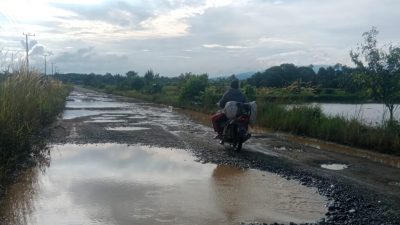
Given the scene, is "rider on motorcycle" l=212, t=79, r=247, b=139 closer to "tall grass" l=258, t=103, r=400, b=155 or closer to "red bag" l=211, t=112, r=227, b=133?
"red bag" l=211, t=112, r=227, b=133

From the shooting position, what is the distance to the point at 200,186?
800 cm

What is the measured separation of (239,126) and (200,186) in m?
3.83

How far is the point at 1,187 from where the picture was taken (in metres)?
7.38

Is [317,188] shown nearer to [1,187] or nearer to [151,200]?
[151,200]

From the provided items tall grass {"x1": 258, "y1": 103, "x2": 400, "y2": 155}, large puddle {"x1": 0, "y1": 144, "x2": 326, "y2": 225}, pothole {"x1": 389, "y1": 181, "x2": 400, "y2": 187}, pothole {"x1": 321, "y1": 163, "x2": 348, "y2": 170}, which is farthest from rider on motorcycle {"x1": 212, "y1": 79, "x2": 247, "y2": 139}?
pothole {"x1": 389, "y1": 181, "x2": 400, "y2": 187}

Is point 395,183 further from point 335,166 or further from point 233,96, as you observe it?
point 233,96

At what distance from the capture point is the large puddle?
20.2 feet

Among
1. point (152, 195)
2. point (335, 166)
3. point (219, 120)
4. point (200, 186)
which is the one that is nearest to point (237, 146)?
point (219, 120)

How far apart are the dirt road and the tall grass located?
1.70 metres

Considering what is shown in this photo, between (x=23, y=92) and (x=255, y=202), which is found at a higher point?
(x=23, y=92)

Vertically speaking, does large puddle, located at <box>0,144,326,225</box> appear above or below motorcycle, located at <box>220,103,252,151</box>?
below

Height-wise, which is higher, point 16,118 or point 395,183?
point 16,118

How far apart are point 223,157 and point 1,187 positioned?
510 centimetres

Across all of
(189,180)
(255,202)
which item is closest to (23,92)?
(189,180)
